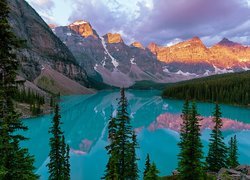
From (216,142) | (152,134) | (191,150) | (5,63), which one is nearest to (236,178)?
(191,150)

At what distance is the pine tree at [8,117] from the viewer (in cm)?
1375

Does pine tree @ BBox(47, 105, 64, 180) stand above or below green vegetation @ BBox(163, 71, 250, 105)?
below

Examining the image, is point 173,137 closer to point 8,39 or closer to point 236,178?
point 236,178

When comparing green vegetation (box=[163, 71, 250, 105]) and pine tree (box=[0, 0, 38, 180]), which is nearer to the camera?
pine tree (box=[0, 0, 38, 180])

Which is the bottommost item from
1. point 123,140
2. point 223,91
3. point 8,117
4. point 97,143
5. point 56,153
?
point 97,143

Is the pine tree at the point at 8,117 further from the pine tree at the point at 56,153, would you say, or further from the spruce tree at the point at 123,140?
the pine tree at the point at 56,153

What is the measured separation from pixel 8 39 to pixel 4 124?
4840 mm

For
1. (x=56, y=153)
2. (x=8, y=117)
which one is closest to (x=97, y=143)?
(x=56, y=153)

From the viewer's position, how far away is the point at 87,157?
2227 inches

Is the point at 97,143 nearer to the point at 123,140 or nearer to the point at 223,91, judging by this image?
the point at 123,140

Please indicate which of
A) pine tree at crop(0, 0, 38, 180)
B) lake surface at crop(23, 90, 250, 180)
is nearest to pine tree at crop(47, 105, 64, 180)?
pine tree at crop(0, 0, 38, 180)

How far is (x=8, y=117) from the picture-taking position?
14578 mm

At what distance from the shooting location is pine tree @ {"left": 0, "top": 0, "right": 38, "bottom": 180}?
13750 millimetres

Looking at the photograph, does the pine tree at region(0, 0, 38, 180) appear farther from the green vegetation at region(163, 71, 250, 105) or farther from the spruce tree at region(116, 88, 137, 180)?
the green vegetation at region(163, 71, 250, 105)
